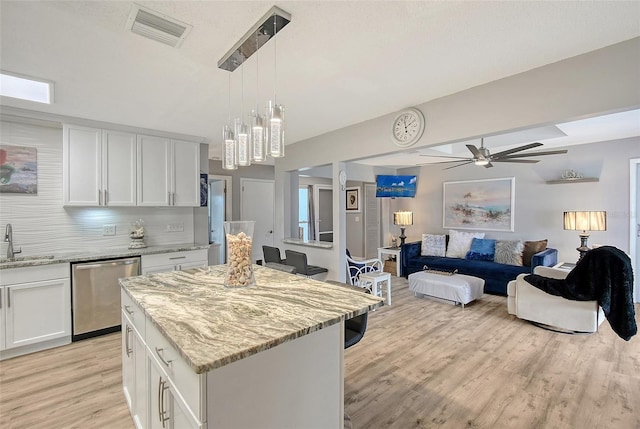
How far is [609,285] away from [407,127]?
2452mm

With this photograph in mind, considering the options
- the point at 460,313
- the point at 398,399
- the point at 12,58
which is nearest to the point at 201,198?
the point at 12,58

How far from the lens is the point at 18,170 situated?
311 cm

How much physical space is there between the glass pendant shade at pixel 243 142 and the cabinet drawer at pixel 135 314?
→ 1015 mm

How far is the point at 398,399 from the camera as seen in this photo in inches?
83.9

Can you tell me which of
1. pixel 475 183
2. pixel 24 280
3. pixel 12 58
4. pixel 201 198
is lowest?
pixel 24 280

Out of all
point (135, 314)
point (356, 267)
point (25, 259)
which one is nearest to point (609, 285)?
point (356, 267)

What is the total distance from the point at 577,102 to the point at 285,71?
205 centimetres

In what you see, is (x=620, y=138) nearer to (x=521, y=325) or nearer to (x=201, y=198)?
(x=521, y=325)

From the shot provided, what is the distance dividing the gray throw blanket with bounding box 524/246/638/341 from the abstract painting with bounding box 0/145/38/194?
18.9ft

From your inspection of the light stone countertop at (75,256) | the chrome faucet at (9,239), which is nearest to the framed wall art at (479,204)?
the light stone countertop at (75,256)

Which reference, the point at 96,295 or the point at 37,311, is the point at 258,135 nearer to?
the point at 96,295

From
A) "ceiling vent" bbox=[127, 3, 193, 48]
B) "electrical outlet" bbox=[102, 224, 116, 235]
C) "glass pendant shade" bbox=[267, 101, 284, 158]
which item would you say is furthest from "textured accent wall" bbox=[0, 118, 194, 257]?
"glass pendant shade" bbox=[267, 101, 284, 158]

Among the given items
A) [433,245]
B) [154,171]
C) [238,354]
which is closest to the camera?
[238,354]

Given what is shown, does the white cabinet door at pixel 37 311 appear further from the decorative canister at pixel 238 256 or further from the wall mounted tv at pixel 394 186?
the wall mounted tv at pixel 394 186
